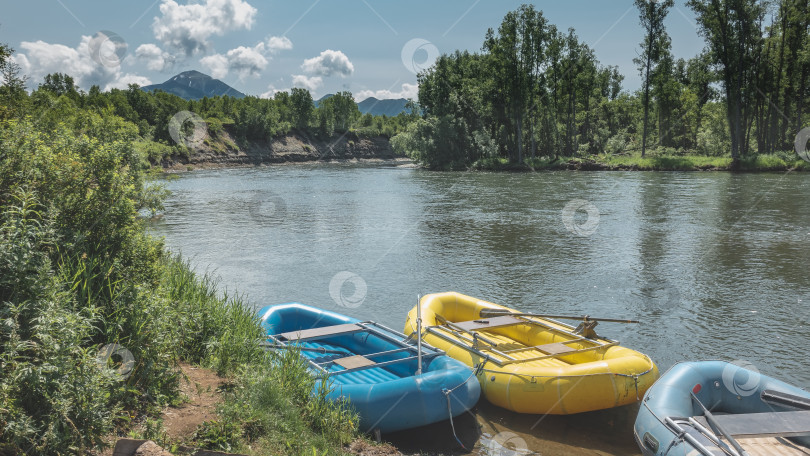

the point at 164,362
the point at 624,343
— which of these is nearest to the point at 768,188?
the point at 624,343

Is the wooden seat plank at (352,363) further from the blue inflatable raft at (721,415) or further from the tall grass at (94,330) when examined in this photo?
the blue inflatable raft at (721,415)

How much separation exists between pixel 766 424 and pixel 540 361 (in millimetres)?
2937

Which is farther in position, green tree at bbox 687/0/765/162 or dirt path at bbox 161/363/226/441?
green tree at bbox 687/0/765/162

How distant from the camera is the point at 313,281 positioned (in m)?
13.5

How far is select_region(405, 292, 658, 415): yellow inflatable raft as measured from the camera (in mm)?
6637

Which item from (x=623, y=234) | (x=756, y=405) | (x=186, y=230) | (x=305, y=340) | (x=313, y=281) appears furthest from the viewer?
(x=186, y=230)

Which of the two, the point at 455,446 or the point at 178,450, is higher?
the point at 178,450

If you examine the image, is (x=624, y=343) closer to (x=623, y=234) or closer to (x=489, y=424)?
(x=489, y=424)

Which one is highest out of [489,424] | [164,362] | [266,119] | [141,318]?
[266,119]

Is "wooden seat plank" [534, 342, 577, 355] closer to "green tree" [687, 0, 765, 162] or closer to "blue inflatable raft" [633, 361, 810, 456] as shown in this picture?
"blue inflatable raft" [633, 361, 810, 456]

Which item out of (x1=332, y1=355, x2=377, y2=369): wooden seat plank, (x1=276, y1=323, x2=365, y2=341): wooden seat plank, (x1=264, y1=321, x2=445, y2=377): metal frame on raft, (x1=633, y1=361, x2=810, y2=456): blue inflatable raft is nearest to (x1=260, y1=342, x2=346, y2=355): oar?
(x1=264, y1=321, x2=445, y2=377): metal frame on raft

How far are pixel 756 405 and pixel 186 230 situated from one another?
1824cm

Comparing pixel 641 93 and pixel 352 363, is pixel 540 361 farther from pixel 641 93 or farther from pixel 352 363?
pixel 641 93

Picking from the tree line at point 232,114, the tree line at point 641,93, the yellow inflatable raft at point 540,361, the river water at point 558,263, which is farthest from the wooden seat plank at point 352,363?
the tree line at point 641,93
